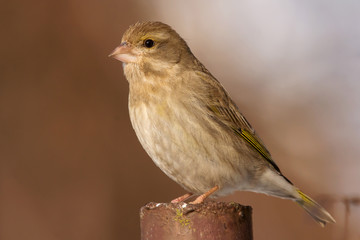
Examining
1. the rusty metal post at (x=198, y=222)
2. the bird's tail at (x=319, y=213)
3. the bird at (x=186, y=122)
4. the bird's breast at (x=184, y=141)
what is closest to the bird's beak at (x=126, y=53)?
the bird at (x=186, y=122)

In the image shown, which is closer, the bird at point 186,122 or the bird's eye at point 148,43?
the bird at point 186,122

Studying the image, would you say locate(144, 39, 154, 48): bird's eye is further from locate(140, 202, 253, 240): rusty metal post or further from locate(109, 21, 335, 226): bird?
locate(140, 202, 253, 240): rusty metal post

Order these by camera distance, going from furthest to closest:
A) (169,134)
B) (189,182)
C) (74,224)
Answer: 1. (74,224)
2. (189,182)
3. (169,134)

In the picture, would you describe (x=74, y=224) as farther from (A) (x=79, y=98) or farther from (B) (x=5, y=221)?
(A) (x=79, y=98)

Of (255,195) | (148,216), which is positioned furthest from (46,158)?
(148,216)

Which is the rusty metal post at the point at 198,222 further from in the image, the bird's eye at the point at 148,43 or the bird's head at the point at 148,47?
the bird's eye at the point at 148,43

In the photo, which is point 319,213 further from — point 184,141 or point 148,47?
point 148,47

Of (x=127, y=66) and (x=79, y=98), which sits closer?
(x=127, y=66)
